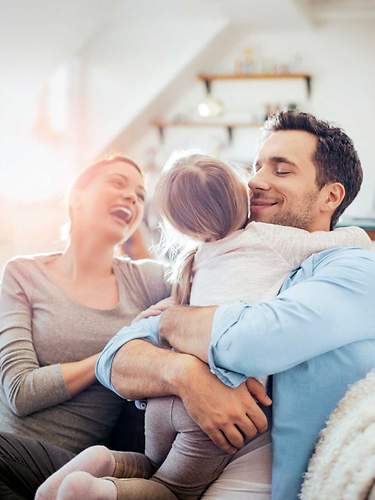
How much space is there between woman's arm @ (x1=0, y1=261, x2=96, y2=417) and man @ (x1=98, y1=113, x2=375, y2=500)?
0.26 meters

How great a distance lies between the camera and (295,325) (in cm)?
114

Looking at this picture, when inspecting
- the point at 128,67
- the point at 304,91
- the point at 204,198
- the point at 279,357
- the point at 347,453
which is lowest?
the point at 347,453

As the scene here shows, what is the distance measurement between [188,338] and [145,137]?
5.41 m

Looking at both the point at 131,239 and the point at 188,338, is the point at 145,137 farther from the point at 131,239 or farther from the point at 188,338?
the point at 188,338

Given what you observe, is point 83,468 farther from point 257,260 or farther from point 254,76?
point 254,76

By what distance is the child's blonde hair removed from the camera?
55.1 inches

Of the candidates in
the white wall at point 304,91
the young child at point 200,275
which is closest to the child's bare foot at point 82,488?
the young child at point 200,275

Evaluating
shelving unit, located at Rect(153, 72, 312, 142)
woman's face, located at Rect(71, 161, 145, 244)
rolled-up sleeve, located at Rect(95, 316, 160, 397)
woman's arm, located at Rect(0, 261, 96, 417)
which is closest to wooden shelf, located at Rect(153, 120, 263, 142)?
shelving unit, located at Rect(153, 72, 312, 142)

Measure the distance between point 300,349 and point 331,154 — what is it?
0.58 m

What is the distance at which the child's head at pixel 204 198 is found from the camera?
140cm

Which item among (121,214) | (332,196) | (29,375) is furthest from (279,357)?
(121,214)

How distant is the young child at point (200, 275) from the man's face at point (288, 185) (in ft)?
0.20

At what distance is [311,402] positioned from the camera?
3.87 feet

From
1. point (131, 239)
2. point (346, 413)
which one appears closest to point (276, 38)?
point (131, 239)
